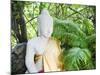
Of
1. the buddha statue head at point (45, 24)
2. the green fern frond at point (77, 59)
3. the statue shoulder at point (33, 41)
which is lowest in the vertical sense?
the green fern frond at point (77, 59)

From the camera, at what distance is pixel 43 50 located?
1.81 meters

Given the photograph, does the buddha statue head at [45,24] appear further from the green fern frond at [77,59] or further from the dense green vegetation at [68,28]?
the green fern frond at [77,59]

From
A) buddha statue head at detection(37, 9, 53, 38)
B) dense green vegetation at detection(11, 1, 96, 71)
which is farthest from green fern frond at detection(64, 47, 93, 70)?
buddha statue head at detection(37, 9, 53, 38)

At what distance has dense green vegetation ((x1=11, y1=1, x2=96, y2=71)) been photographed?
5.76 ft

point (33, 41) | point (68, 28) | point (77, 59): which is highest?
point (68, 28)

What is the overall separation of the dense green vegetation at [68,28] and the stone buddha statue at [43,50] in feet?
0.15

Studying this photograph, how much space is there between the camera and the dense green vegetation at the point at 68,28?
1756 millimetres

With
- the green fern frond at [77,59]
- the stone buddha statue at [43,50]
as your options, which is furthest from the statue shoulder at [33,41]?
the green fern frond at [77,59]

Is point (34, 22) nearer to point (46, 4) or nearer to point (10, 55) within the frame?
point (46, 4)

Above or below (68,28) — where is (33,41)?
below

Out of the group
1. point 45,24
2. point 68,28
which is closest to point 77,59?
point 68,28

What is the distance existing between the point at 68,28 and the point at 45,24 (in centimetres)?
23

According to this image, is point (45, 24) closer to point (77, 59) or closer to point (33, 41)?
point (33, 41)

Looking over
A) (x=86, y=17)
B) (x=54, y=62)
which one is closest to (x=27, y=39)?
(x=54, y=62)
